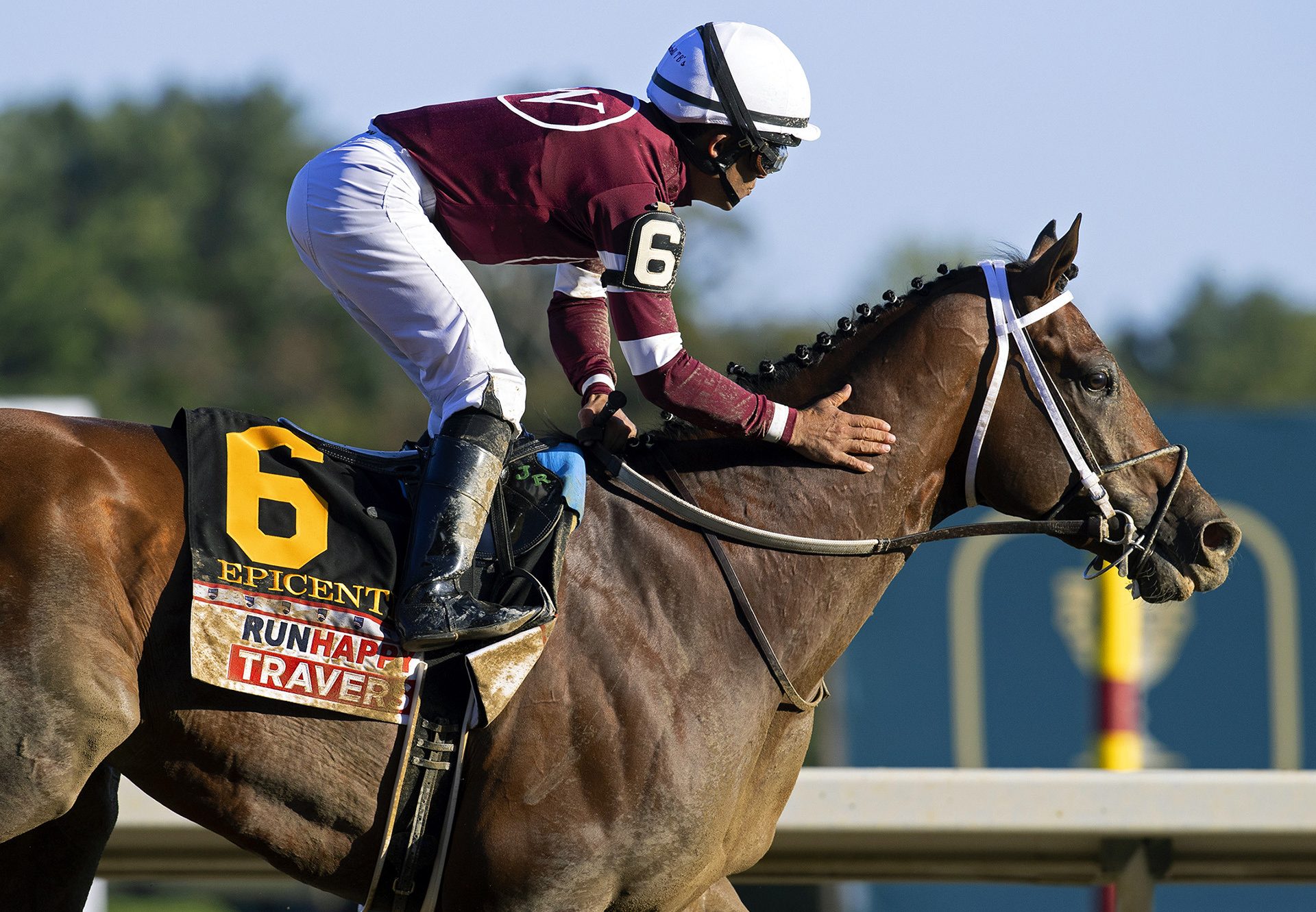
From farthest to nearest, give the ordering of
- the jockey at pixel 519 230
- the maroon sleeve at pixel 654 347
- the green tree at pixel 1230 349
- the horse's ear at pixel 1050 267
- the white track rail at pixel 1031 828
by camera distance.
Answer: the green tree at pixel 1230 349 < the white track rail at pixel 1031 828 < the horse's ear at pixel 1050 267 < the maroon sleeve at pixel 654 347 < the jockey at pixel 519 230

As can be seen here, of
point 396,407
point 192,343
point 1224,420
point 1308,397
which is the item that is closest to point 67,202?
point 192,343

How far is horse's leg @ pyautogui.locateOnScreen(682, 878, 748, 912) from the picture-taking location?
3.87 metres

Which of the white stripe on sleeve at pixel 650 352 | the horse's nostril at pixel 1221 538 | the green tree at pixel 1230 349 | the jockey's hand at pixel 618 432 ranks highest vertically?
the white stripe on sleeve at pixel 650 352

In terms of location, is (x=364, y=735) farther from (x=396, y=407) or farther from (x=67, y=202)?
(x=67, y=202)

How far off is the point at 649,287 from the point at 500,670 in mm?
945

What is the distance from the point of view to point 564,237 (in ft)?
11.8

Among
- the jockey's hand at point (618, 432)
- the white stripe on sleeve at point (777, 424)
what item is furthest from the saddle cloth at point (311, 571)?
the white stripe on sleeve at point (777, 424)

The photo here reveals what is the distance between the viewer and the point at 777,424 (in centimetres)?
355

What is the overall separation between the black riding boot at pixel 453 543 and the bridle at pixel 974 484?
464 millimetres

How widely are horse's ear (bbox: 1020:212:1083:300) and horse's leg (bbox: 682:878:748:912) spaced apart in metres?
1.76

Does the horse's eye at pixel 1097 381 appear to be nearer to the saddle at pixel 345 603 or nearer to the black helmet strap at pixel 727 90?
the black helmet strap at pixel 727 90

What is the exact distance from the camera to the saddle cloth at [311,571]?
315cm

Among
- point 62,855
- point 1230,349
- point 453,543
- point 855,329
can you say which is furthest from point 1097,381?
point 1230,349

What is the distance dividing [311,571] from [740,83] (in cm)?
157
